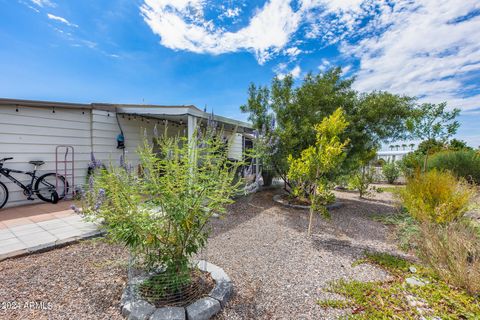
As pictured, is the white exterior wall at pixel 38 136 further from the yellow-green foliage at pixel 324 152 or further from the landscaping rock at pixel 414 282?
the landscaping rock at pixel 414 282

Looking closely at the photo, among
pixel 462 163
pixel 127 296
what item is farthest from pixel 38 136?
pixel 462 163

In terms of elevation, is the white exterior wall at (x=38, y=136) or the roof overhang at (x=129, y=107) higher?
the roof overhang at (x=129, y=107)

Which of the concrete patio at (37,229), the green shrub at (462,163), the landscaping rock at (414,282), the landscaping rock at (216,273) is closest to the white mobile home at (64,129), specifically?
the concrete patio at (37,229)

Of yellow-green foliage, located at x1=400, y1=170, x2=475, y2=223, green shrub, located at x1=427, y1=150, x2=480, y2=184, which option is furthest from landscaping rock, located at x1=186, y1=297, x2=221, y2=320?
green shrub, located at x1=427, y1=150, x2=480, y2=184

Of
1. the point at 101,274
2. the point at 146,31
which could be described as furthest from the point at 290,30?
the point at 101,274

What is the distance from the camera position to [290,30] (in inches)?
231

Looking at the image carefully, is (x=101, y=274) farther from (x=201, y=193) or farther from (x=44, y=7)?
(x=44, y=7)

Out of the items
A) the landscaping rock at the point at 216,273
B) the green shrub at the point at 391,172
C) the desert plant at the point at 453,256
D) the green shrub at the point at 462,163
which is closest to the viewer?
the desert plant at the point at 453,256

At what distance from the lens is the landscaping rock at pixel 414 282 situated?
7.15ft

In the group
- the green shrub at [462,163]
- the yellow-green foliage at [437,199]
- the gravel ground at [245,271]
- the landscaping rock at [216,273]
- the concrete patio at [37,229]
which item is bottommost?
the gravel ground at [245,271]

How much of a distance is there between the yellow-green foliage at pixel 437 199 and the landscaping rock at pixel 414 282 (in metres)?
1.34

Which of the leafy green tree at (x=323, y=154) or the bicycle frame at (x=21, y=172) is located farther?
Result: the bicycle frame at (x=21, y=172)

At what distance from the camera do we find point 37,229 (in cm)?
331

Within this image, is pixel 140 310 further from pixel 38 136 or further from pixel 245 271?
pixel 38 136
